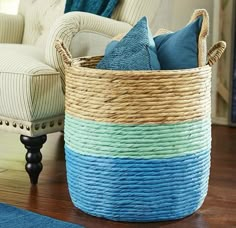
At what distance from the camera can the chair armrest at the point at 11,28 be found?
2.55m

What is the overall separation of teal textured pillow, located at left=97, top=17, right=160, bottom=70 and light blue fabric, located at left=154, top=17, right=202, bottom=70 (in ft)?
0.15

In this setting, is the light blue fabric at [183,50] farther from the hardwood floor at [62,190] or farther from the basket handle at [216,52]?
the hardwood floor at [62,190]

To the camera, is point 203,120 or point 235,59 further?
point 235,59

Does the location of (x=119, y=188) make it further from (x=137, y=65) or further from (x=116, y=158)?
(x=137, y=65)

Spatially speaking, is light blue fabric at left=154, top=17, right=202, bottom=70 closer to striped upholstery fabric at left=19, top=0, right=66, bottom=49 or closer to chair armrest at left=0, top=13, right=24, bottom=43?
striped upholstery fabric at left=19, top=0, right=66, bottom=49

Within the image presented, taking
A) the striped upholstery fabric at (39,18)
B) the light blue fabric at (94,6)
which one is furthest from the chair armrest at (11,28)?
the light blue fabric at (94,6)

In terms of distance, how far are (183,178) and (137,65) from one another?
331 mm

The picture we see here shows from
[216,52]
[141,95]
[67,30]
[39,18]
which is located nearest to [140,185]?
[141,95]

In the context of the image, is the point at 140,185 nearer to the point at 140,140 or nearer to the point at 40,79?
the point at 140,140

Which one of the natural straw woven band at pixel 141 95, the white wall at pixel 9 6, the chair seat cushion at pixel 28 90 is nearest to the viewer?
the natural straw woven band at pixel 141 95

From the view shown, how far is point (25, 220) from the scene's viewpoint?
155 centimetres

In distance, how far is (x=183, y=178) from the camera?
1.51 meters

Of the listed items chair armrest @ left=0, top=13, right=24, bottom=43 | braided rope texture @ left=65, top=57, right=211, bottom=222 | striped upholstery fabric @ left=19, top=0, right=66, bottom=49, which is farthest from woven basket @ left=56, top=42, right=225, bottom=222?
chair armrest @ left=0, top=13, right=24, bottom=43

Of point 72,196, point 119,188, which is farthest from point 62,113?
point 119,188
